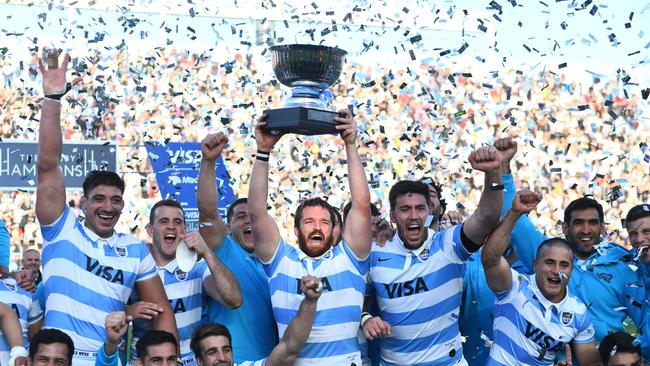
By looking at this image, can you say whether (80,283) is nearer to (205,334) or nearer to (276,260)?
(205,334)

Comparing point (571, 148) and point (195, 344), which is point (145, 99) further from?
point (195, 344)

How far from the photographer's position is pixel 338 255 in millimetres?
5301

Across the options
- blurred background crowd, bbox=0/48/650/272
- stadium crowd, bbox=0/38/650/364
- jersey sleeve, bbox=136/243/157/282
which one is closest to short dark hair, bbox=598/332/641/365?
jersey sleeve, bbox=136/243/157/282

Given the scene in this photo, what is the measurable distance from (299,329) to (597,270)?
203 cm

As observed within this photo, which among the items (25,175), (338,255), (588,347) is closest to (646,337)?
(588,347)

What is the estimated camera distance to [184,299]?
18.3ft

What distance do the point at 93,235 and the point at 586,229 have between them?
280 centimetres

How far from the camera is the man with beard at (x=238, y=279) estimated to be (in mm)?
5535

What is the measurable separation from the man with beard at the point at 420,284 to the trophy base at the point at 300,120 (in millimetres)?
498

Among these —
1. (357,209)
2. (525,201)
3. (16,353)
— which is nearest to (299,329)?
(357,209)

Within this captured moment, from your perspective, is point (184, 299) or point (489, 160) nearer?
point (489, 160)

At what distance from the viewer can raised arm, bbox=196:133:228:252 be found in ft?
17.9

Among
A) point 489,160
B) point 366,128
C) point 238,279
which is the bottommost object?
point 238,279

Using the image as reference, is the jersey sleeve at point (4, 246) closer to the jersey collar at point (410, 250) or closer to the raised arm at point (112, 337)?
the raised arm at point (112, 337)
